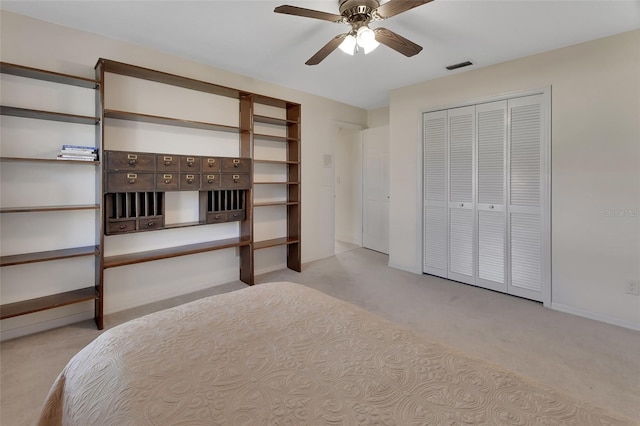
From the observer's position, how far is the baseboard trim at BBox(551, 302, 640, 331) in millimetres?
2646

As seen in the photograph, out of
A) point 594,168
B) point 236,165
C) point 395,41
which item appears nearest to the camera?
point 395,41

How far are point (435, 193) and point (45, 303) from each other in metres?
4.09

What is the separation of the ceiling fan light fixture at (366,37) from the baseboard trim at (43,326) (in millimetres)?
3248

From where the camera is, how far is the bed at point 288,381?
852mm

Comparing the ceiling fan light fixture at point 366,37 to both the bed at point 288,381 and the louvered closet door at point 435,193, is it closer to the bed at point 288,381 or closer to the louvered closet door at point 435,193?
the bed at point 288,381

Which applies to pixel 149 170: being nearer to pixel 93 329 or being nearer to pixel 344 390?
pixel 93 329

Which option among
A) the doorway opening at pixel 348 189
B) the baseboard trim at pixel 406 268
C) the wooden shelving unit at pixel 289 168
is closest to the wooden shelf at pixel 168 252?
the wooden shelving unit at pixel 289 168

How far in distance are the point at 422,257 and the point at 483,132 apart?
67.5 inches

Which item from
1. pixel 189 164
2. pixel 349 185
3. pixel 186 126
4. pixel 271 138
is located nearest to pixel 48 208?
pixel 189 164

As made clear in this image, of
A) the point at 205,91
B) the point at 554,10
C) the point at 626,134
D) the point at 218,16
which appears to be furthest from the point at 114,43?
the point at 626,134

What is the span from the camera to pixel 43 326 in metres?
2.56

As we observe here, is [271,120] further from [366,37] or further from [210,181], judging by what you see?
[366,37]

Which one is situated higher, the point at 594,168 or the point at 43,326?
the point at 594,168

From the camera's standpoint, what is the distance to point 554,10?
2.32 m
